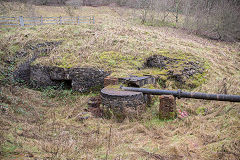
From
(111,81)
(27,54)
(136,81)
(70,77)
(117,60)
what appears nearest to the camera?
(136,81)

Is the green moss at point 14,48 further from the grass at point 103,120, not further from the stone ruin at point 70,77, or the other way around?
the stone ruin at point 70,77

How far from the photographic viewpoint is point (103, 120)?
7258 mm

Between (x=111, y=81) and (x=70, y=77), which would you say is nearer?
(x=111, y=81)

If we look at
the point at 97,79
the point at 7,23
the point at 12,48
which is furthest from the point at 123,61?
the point at 7,23

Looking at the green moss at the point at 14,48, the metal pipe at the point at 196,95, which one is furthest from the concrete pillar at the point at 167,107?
the green moss at the point at 14,48

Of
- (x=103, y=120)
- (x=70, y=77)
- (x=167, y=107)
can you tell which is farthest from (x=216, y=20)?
(x=103, y=120)

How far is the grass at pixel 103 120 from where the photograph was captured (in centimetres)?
479

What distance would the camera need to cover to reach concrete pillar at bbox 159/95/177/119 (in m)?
6.91

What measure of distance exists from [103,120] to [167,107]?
2.31 metres

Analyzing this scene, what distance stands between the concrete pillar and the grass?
11.2 inches

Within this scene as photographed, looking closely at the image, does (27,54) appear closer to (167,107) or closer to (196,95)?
(167,107)

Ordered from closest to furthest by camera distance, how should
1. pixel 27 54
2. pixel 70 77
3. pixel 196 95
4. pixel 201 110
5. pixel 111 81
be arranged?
pixel 196 95 < pixel 201 110 < pixel 111 81 < pixel 70 77 < pixel 27 54

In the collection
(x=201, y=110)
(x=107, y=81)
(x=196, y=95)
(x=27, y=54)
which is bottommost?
(x=201, y=110)

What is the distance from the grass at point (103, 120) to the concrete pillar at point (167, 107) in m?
0.28
